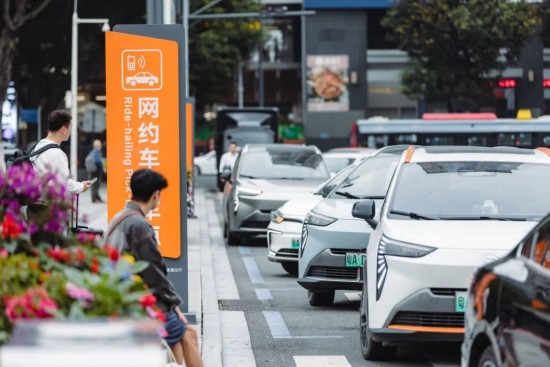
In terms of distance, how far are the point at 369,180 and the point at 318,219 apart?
5.05 ft

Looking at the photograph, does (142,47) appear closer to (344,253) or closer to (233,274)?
(344,253)

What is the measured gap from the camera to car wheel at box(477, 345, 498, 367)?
6.49m

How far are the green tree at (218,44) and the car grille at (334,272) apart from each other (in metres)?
43.3

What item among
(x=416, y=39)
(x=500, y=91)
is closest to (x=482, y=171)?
(x=416, y=39)

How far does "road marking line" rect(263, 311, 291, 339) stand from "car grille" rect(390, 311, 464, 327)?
2491 mm

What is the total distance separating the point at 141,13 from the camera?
48.5 metres

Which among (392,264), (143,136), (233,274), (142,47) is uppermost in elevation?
(142,47)

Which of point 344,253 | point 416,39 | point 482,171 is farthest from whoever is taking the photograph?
point 416,39

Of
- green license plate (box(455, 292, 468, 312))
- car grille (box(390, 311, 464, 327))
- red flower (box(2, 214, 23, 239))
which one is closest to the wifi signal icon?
car grille (box(390, 311, 464, 327))

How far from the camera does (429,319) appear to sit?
370 inches

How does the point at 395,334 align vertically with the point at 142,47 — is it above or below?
below

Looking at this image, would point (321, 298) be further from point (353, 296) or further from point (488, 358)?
point (488, 358)

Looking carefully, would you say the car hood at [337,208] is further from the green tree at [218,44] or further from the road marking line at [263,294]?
the green tree at [218,44]

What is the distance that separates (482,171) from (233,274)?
7806 millimetres
